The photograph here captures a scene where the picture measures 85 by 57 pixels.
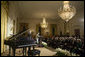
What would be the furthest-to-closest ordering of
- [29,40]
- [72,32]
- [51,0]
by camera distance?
[72,32], [51,0], [29,40]

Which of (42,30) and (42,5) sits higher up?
(42,5)

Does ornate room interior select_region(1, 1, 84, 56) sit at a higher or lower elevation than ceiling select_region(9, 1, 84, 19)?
lower

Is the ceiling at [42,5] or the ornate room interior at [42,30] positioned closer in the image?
the ornate room interior at [42,30]

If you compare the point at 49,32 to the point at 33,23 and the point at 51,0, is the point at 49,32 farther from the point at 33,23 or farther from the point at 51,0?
the point at 51,0

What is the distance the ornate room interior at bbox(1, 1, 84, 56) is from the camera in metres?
4.13

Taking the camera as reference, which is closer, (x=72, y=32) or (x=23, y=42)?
(x=23, y=42)

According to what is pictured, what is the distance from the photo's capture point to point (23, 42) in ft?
13.0

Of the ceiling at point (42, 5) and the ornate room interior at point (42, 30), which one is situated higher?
→ the ceiling at point (42, 5)

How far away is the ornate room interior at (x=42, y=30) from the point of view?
4127 millimetres

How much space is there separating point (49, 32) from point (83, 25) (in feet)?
22.2

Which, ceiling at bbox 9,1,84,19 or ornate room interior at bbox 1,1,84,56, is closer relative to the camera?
ornate room interior at bbox 1,1,84,56

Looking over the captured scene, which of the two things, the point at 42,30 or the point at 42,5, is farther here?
the point at 42,30

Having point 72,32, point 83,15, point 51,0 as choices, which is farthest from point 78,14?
point 51,0

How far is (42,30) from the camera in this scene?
14312 millimetres
